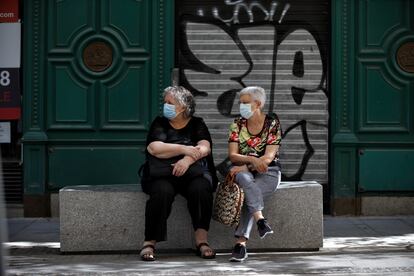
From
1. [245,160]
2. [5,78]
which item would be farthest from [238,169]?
[5,78]

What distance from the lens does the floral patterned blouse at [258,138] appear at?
6809 millimetres

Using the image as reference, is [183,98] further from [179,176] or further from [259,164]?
[259,164]

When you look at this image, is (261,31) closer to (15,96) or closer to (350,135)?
(350,135)

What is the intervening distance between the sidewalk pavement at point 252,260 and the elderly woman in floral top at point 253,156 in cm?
42

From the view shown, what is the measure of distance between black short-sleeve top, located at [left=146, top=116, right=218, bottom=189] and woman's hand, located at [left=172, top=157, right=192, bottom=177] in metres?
0.25

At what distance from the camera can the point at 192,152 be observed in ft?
21.9

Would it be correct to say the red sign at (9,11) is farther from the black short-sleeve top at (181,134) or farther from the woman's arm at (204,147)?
the woman's arm at (204,147)

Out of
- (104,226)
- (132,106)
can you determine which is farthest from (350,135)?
(104,226)

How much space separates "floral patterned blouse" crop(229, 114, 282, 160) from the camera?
22.3ft

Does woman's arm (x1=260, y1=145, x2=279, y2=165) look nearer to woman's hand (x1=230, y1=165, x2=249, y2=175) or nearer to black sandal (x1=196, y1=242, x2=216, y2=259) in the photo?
woman's hand (x1=230, y1=165, x2=249, y2=175)

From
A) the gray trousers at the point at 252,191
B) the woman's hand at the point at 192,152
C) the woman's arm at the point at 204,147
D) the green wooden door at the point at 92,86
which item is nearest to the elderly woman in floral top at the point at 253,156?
the gray trousers at the point at 252,191

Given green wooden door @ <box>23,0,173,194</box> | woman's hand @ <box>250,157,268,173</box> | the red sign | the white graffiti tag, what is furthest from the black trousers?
the red sign

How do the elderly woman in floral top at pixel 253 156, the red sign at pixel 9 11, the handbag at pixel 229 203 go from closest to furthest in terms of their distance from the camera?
1. the handbag at pixel 229 203
2. the elderly woman in floral top at pixel 253 156
3. the red sign at pixel 9 11

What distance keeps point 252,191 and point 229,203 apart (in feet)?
0.79
